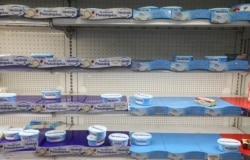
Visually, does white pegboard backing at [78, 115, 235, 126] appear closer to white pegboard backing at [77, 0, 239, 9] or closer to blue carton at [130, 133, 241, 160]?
blue carton at [130, 133, 241, 160]

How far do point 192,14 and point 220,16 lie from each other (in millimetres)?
180

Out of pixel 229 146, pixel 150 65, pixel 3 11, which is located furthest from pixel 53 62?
pixel 229 146

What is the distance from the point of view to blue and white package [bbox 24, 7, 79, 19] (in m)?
1.49

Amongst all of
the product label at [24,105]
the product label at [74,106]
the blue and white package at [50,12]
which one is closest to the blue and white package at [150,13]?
the blue and white package at [50,12]

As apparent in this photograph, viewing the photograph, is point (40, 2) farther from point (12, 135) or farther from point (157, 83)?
point (157, 83)

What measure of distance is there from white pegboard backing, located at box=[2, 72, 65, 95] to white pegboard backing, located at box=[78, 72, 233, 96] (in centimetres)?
23

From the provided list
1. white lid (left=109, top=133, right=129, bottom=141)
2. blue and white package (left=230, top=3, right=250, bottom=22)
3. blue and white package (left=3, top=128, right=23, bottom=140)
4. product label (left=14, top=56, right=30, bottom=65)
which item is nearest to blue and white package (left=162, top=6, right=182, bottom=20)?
blue and white package (left=230, top=3, right=250, bottom=22)

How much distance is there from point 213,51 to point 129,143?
1107mm

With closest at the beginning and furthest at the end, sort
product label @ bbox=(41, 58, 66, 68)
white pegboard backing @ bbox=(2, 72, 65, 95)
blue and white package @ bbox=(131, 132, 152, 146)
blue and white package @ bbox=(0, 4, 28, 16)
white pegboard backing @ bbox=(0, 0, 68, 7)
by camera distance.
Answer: blue and white package @ bbox=(0, 4, 28, 16), product label @ bbox=(41, 58, 66, 68), blue and white package @ bbox=(131, 132, 152, 146), white pegboard backing @ bbox=(0, 0, 68, 7), white pegboard backing @ bbox=(2, 72, 65, 95)

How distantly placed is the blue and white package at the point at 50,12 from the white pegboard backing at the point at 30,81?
724 millimetres

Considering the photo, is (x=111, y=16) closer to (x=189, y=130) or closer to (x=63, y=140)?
(x=63, y=140)

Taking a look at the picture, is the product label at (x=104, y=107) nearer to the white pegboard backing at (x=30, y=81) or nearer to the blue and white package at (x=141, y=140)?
the blue and white package at (x=141, y=140)

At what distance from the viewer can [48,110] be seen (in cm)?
162

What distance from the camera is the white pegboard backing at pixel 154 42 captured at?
2059 millimetres
